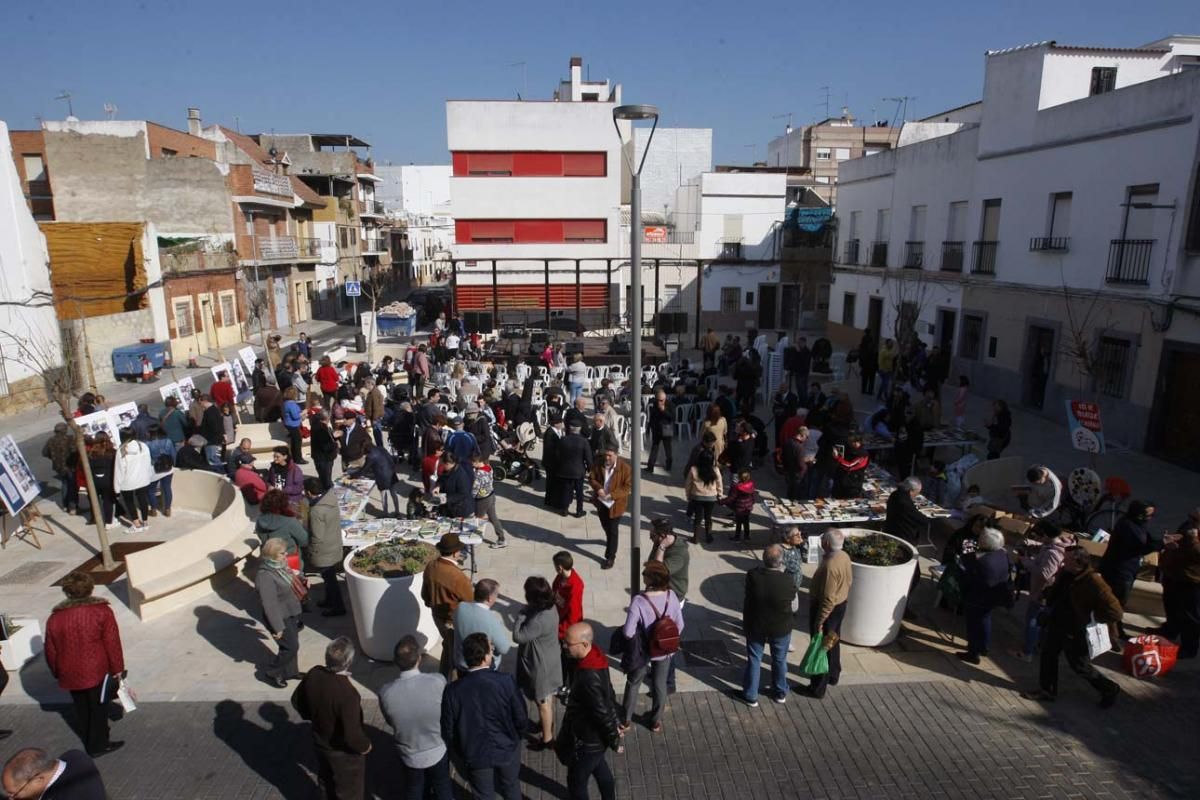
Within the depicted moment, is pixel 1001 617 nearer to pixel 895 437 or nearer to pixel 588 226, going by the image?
pixel 895 437

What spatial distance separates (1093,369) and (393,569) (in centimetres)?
1188

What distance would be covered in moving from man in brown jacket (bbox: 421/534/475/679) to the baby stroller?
5924mm

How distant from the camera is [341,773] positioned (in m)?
4.89

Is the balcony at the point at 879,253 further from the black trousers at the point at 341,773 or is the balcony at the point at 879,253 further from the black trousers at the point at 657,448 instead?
the black trousers at the point at 341,773

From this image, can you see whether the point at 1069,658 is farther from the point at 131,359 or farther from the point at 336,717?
the point at 131,359

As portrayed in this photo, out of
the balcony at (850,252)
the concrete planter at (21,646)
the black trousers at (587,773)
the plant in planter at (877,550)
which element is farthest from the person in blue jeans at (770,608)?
the balcony at (850,252)

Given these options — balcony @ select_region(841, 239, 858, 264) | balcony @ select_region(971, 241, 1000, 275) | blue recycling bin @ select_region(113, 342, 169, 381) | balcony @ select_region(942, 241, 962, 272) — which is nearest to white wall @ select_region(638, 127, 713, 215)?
balcony @ select_region(841, 239, 858, 264)

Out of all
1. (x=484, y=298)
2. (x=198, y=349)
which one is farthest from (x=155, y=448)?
(x=484, y=298)

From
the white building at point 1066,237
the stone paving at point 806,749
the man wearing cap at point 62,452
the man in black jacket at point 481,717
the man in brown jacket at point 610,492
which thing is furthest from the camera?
the white building at point 1066,237

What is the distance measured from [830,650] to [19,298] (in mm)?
21312

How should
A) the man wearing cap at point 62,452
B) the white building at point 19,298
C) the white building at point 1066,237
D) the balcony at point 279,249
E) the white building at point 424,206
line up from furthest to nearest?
the white building at point 424,206 < the balcony at point 279,249 < the white building at point 19,298 < the white building at point 1066,237 < the man wearing cap at point 62,452

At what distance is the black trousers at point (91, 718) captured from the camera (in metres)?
5.71

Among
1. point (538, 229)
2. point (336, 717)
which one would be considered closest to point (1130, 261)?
point (336, 717)

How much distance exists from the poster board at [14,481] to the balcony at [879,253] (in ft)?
76.9
